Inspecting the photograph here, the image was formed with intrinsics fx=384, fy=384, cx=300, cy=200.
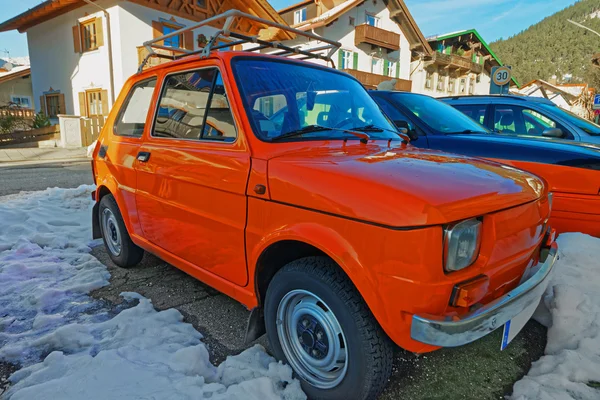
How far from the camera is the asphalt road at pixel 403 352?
7.26 feet

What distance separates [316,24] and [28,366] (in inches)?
959

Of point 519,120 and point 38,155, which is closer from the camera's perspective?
point 519,120

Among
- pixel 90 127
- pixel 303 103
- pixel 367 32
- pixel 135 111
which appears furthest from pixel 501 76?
pixel 367 32

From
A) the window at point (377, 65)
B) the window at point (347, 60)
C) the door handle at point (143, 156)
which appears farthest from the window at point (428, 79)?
the door handle at point (143, 156)

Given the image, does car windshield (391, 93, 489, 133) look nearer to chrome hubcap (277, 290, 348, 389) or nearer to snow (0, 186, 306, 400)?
chrome hubcap (277, 290, 348, 389)

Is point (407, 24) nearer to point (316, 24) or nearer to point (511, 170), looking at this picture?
point (316, 24)

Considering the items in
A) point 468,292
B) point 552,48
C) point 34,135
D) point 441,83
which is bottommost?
point 468,292

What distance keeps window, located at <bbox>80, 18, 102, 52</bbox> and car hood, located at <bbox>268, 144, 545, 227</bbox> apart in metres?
18.2

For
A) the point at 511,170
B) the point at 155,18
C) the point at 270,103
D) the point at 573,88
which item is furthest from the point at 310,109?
the point at 573,88

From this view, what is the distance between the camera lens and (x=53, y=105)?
19938mm

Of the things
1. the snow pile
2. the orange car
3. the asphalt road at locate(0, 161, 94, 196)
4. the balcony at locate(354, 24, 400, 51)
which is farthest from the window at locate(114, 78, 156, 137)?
the balcony at locate(354, 24, 400, 51)

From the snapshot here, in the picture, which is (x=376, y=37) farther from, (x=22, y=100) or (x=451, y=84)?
(x=22, y=100)

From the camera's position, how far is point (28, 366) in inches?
91.2

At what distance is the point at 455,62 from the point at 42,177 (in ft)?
108
